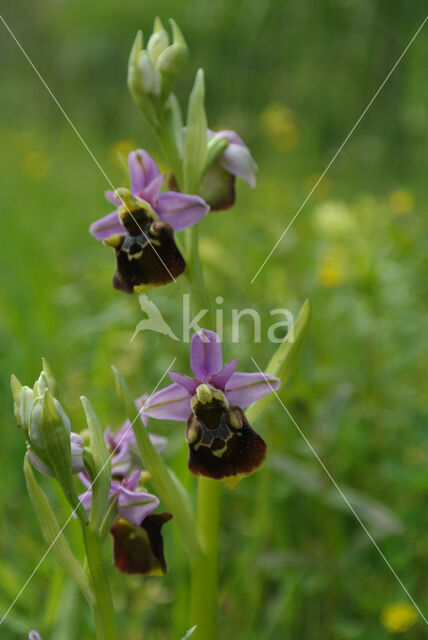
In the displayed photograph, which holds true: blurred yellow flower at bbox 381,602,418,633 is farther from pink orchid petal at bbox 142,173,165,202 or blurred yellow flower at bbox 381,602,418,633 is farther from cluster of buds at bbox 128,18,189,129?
cluster of buds at bbox 128,18,189,129

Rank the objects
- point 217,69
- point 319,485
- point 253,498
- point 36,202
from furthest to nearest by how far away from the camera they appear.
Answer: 1. point 217,69
2. point 36,202
3. point 253,498
4. point 319,485

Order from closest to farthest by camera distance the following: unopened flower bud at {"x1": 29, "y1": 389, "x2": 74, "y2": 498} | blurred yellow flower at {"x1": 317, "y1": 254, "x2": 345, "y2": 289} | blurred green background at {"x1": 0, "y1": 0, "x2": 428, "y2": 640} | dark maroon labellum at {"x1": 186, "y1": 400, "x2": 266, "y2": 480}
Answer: unopened flower bud at {"x1": 29, "y1": 389, "x2": 74, "y2": 498} → dark maroon labellum at {"x1": 186, "y1": 400, "x2": 266, "y2": 480} → blurred green background at {"x1": 0, "y1": 0, "x2": 428, "y2": 640} → blurred yellow flower at {"x1": 317, "y1": 254, "x2": 345, "y2": 289}

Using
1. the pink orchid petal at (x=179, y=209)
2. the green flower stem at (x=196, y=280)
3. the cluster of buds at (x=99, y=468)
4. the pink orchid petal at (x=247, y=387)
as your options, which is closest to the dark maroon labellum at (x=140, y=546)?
the cluster of buds at (x=99, y=468)

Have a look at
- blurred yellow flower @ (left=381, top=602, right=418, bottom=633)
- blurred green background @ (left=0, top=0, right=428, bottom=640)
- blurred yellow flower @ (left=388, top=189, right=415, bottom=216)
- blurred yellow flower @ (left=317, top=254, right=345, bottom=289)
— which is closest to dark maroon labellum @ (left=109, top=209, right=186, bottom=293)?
blurred green background @ (left=0, top=0, right=428, bottom=640)

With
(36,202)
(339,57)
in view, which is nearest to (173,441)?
(36,202)

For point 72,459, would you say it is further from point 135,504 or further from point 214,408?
point 214,408

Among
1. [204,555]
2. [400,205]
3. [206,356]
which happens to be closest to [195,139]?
[206,356]

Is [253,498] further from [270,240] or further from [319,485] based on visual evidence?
[270,240]
